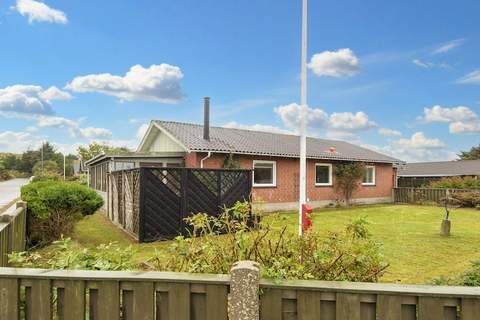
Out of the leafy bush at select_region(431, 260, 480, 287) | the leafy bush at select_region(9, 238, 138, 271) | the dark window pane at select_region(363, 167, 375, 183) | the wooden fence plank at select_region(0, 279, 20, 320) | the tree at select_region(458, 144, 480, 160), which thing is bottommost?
the leafy bush at select_region(431, 260, 480, 287)

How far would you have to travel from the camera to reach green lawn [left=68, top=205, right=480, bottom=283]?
22.4 ft

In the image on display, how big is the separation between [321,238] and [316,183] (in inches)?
666

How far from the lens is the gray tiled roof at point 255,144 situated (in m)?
16.4

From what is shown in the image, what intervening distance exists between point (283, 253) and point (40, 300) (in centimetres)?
184

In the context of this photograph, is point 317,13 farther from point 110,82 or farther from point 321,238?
point 110,82

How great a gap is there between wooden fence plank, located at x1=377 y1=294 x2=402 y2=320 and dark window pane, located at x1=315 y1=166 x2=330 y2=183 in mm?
17933

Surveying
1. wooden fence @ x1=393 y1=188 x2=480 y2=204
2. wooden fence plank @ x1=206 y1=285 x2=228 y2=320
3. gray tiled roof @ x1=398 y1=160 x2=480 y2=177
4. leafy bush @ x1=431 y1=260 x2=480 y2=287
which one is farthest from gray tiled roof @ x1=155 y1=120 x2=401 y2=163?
wooden fence plank @ x1=206 y1=285 x2=228 y2=320

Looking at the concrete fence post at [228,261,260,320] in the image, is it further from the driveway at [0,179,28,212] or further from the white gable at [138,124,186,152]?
the driveway at [0,179,28,212]

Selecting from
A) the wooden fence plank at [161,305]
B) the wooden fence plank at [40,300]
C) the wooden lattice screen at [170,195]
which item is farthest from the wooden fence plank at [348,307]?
the wooden lattice screen at [170,195]

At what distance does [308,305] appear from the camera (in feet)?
7.48

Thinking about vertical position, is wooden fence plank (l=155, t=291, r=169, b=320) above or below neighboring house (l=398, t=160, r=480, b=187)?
below

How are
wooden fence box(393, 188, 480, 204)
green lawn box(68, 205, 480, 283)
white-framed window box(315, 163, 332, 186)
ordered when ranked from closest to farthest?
1. green lawn box(68, 205, 480, 283)
2. white-framed window box(315, 163, 332, 186)
3. wooden fence box(393, 188, 480, 204)

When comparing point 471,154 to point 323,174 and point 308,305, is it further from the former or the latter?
point 308,305

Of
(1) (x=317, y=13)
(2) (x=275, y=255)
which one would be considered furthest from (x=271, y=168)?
(2) (x=275, y=255)
